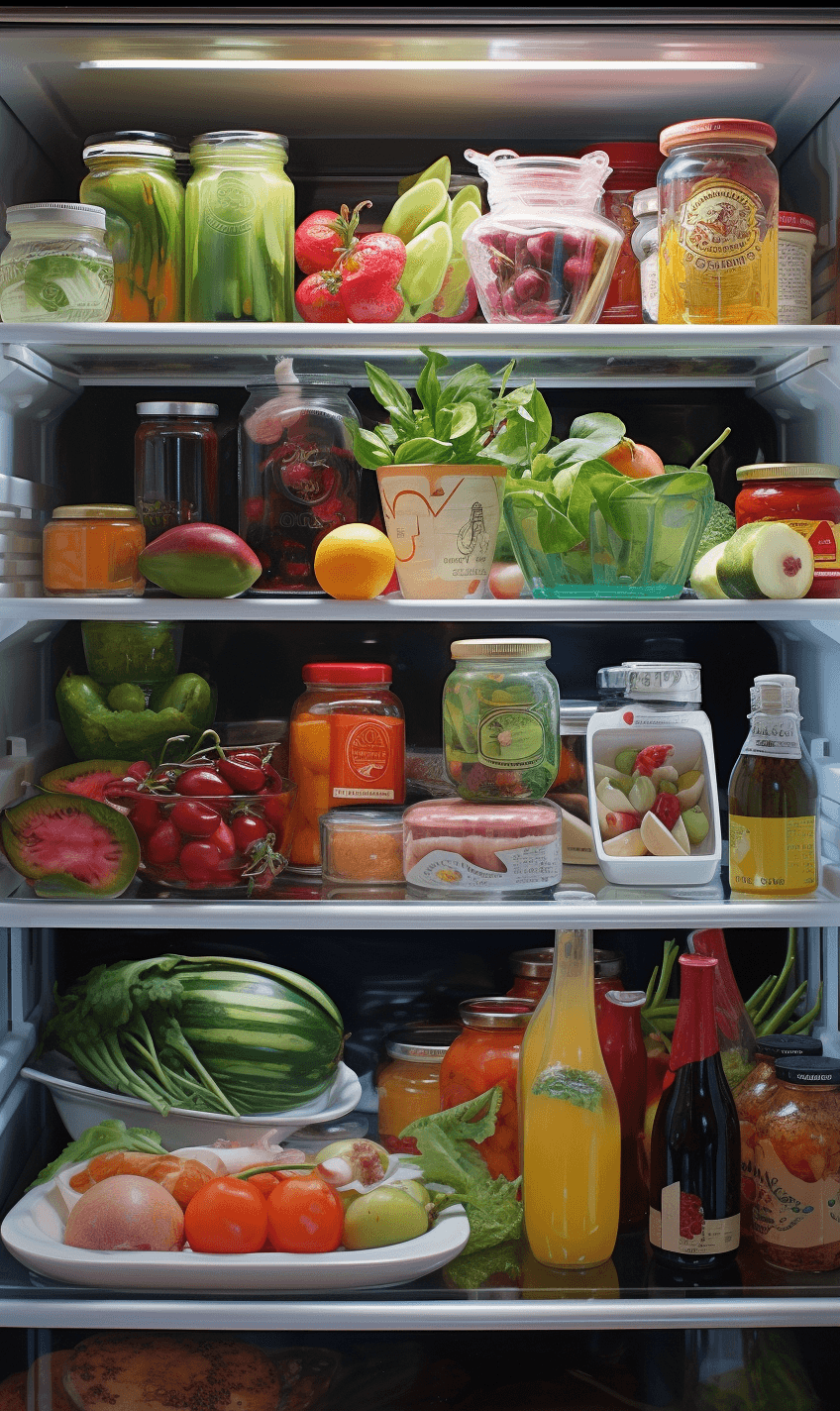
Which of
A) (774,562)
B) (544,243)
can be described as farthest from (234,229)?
(774,562)

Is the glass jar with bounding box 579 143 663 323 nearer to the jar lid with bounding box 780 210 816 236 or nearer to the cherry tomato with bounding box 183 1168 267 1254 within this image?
the jar lid with bounding box 780 210 816 236

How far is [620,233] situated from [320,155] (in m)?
0.54

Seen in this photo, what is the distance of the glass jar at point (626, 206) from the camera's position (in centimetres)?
163

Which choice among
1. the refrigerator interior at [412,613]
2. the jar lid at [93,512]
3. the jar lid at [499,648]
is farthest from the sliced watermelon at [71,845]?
the jar lid at [499,648]

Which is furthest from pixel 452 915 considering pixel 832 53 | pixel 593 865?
pixel 832 53

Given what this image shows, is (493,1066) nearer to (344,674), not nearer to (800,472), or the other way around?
(344,674)

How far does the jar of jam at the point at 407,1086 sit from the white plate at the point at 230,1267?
0.88ft

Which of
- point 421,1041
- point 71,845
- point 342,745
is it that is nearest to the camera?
point 71,845

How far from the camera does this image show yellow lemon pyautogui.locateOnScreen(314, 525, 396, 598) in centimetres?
148

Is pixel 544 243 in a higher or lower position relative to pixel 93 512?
higher

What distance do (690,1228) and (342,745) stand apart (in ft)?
2.34

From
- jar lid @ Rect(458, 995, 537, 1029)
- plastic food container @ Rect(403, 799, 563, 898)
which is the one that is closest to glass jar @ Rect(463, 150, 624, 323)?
plastic food container @ Rect(403, 799, 563, 898)

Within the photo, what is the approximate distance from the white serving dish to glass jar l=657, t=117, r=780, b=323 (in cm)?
50

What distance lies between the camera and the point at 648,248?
5.24 feet
